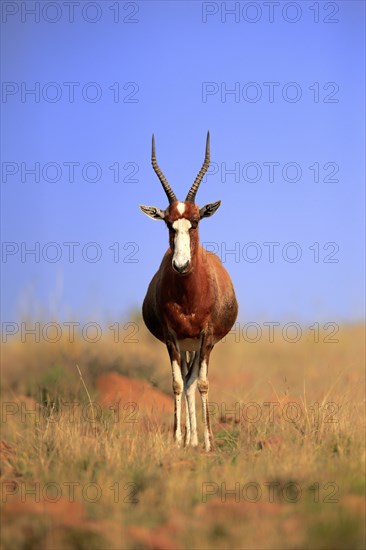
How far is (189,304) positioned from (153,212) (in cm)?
140

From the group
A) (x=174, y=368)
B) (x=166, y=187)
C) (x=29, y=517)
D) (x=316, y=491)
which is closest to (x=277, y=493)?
(x=316, y=491)

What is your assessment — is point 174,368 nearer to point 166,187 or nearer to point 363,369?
point 166,187

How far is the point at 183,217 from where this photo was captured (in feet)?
37.9

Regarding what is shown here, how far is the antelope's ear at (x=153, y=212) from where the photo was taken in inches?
468

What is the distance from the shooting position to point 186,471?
351 inches

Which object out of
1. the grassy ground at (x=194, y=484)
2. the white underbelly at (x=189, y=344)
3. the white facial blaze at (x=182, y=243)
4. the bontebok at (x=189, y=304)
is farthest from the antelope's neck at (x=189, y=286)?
the grassy ground at (x=194, y=484)

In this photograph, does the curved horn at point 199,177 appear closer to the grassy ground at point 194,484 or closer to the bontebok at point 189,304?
the bontebok at point 189,304

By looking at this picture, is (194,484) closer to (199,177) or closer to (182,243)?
(182,243)

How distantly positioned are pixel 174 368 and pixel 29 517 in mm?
5035

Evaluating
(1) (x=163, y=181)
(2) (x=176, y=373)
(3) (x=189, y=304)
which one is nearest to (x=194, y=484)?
(2) (x=176, y=373)

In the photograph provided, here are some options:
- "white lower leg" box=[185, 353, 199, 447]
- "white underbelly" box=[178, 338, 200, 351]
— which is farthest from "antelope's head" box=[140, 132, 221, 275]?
"white lower leg" box=[185, 353, 199, 447]

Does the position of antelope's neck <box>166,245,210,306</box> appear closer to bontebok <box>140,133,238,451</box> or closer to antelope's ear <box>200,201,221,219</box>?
bontebok <box>140,133,238,451</box>

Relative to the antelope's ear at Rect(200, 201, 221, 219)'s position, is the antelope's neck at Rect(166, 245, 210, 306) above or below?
below

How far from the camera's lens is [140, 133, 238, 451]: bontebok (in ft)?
38.2
